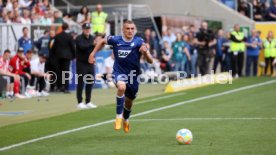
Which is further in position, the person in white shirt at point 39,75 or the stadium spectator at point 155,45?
the stadium spectator at point 155,45

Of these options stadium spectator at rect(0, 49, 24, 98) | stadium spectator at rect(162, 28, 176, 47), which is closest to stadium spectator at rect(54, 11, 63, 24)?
stadium spectator at rect(162, 28, 176, 47)

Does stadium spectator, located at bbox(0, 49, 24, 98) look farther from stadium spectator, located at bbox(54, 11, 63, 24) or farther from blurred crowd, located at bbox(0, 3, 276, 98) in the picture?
stadium spectator, located at bbox(54, 11, 63, 24)

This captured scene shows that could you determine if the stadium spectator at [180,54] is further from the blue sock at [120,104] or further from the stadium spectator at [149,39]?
the blue sock at [120,104]

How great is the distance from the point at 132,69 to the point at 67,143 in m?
2.08

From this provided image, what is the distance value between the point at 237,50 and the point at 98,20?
20.4ft

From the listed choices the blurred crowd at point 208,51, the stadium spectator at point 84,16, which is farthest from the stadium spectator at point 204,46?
the stadium spectator at point 84,16

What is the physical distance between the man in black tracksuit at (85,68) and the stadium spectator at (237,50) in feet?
41.9

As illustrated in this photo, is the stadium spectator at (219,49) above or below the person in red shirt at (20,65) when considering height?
below

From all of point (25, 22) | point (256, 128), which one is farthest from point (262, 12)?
point (256, 128)

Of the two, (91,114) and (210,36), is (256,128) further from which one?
(210,36)

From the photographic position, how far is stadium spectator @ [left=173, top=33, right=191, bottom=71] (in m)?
30.5

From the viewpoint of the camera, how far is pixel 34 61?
80.0 ft

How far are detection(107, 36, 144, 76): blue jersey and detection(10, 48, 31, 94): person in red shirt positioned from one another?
996 cm

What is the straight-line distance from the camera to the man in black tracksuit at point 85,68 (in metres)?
19.0
